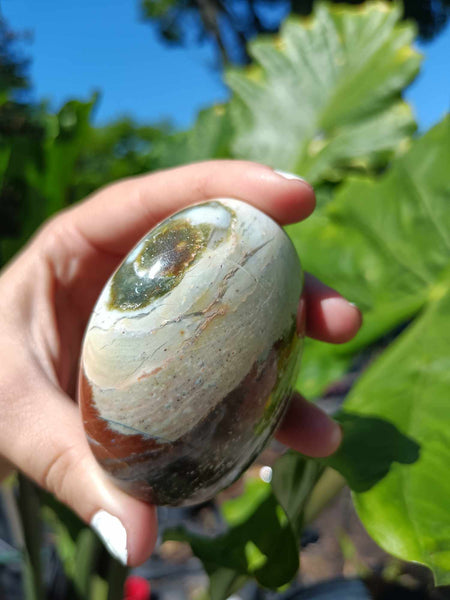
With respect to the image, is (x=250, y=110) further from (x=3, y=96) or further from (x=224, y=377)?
(x=224, y=377)

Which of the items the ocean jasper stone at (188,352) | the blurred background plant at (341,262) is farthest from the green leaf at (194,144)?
the ocean jasper stone at (188,352)

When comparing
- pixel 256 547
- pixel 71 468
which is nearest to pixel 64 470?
pixel 71 468

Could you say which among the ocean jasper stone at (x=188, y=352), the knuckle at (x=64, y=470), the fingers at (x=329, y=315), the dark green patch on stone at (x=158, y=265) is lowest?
the fingers at (x=329, y=315)

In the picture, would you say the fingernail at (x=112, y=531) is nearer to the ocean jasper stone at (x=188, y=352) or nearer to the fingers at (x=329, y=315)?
the ocean jasper stone at (x=188, y=352)

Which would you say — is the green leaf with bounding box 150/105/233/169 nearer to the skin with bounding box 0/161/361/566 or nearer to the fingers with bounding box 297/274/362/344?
the skin with bounding box 0/161/361/566

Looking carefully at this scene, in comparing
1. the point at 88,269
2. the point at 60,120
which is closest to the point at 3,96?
the point at 60,120

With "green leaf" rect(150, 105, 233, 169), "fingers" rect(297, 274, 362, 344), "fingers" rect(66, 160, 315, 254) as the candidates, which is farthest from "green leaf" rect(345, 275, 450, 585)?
"green leaf" rect(150, 105, 233, 169)

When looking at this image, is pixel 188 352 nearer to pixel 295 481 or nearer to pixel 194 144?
pixel 295 481
